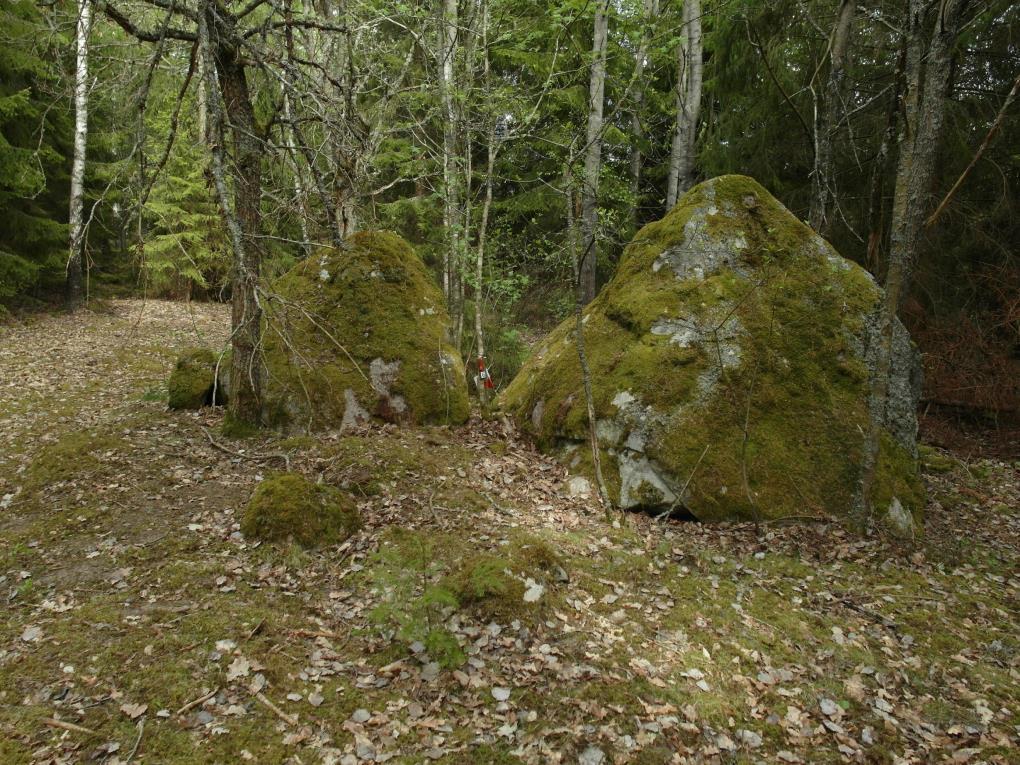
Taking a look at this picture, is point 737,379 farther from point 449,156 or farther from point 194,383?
point 194,383

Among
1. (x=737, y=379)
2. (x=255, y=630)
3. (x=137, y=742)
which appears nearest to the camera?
(x=137, y=742)

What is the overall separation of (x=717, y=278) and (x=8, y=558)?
7768 millimetres

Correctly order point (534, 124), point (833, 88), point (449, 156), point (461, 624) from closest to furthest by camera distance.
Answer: point (461, 624), point (833, 88), point (449, 156), point (534, 124)

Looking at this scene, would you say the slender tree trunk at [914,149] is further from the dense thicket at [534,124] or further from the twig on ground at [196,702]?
the twig on ground at [196,702]

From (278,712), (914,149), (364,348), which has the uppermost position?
(914,149)

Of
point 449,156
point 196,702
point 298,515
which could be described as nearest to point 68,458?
point 298,515

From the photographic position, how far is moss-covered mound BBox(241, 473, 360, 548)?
16.5 ft

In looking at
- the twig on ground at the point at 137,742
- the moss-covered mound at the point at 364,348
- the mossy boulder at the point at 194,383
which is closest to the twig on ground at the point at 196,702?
the twig on ground at the point at 137,742

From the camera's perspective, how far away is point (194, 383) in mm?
8211

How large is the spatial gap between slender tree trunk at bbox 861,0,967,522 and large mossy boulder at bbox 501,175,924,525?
21.0 inches

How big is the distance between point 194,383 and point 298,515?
4.27m

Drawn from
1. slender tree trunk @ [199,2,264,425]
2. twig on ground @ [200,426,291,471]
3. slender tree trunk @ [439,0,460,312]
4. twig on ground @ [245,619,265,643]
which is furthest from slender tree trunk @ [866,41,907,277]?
twig on ground @ [245,619,265,643]

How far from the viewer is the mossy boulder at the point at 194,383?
817 cm

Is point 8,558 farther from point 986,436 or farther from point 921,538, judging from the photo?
point 986,436
